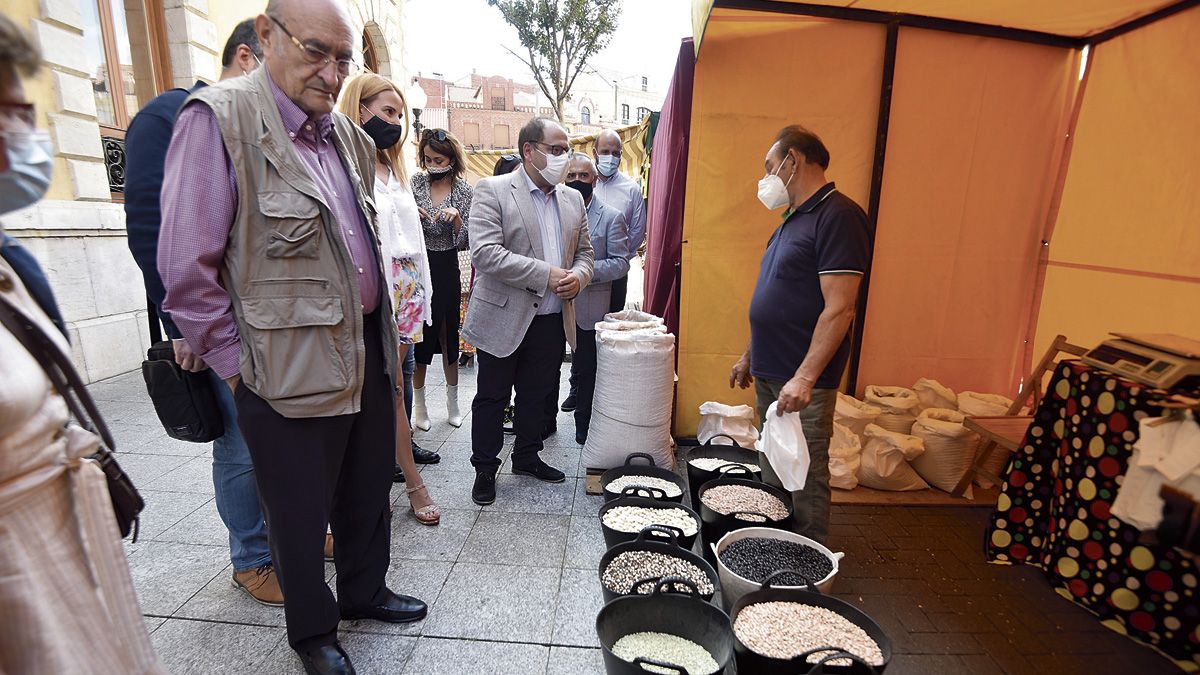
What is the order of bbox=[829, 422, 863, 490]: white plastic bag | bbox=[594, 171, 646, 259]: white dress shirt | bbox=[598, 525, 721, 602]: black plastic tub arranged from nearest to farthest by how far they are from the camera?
bbox=[598, 525, 721, 602]: black plastic tub → bbox=[829, 422, 863, 490]: white plastic bag → bbox=[594, 171, 646, 259]: white dress shirt

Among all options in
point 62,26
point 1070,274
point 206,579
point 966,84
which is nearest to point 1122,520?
point 1070,274

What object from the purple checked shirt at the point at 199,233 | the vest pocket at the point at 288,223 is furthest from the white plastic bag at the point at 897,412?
the purple checked shirt at the point at 199,233

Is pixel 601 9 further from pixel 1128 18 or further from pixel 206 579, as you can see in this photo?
pixel 206 579

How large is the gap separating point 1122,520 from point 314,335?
260cm

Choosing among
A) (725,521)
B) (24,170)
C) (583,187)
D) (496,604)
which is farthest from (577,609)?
(583,187)

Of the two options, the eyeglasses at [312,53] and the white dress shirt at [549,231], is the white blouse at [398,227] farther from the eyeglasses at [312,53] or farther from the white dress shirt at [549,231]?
the eyeglasses at [312,53]

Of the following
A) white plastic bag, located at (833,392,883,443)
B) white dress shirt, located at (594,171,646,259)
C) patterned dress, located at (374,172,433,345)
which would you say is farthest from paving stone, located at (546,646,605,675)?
white dress shirt, located at (594,171,646,259)

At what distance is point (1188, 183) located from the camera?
273 cm

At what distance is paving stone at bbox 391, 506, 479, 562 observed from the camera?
102 inches

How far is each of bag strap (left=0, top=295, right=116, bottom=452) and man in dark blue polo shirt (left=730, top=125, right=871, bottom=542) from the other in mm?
2116

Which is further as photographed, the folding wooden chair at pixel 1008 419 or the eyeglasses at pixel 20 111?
the folding wooden chair at pixel 1008 419

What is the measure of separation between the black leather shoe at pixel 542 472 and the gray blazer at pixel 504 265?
2.65ft

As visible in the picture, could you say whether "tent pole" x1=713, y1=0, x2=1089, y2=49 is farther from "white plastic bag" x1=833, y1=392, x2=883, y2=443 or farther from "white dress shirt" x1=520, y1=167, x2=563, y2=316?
"white plastic bag" x1=833, y1=392, x2=883, y2=443

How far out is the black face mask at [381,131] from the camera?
263cm
